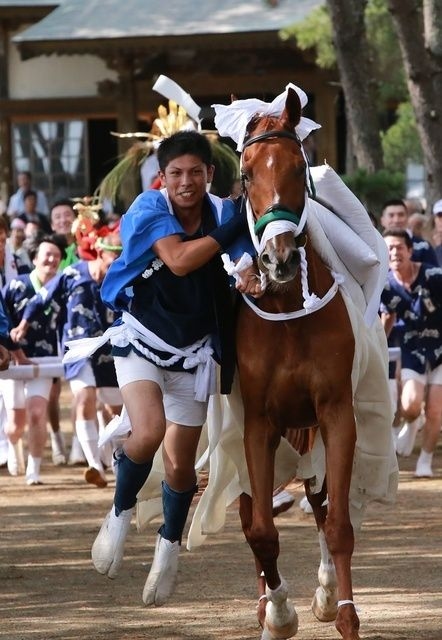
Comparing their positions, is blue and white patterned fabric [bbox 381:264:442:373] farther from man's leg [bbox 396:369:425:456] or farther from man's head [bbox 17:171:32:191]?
man's head [bbox 17:171:32:191]

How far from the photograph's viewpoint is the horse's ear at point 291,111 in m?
6.57

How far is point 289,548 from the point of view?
9.18 meters

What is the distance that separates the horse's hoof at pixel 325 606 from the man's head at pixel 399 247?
4936 millimetres

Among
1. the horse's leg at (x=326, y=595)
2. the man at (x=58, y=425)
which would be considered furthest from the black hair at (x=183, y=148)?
the man at (x=58, y=425)

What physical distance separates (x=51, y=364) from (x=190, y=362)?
5.42 metres

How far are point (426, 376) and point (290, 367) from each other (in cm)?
580

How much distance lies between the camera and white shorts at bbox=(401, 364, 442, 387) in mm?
12234

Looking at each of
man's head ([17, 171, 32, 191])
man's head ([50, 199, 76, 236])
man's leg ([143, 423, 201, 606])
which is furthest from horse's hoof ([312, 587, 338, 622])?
man's head ([17, 171, 32, 191])

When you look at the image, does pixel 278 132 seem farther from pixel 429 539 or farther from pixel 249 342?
pixel 429 539

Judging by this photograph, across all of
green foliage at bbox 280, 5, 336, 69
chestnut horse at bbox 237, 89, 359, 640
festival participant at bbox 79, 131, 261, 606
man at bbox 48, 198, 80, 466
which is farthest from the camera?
green foliage at bbox 280, 5, 336, 69

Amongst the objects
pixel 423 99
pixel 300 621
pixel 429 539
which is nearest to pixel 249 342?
pixel 300 621

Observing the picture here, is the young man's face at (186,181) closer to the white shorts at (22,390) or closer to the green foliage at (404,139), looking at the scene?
the white shorts at (22,390)

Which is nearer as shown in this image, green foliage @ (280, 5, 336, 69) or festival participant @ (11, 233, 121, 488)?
festival participant @ (11, 233, 121, 488)

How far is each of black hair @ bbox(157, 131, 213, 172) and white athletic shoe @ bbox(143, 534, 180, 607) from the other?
68.0 inches
